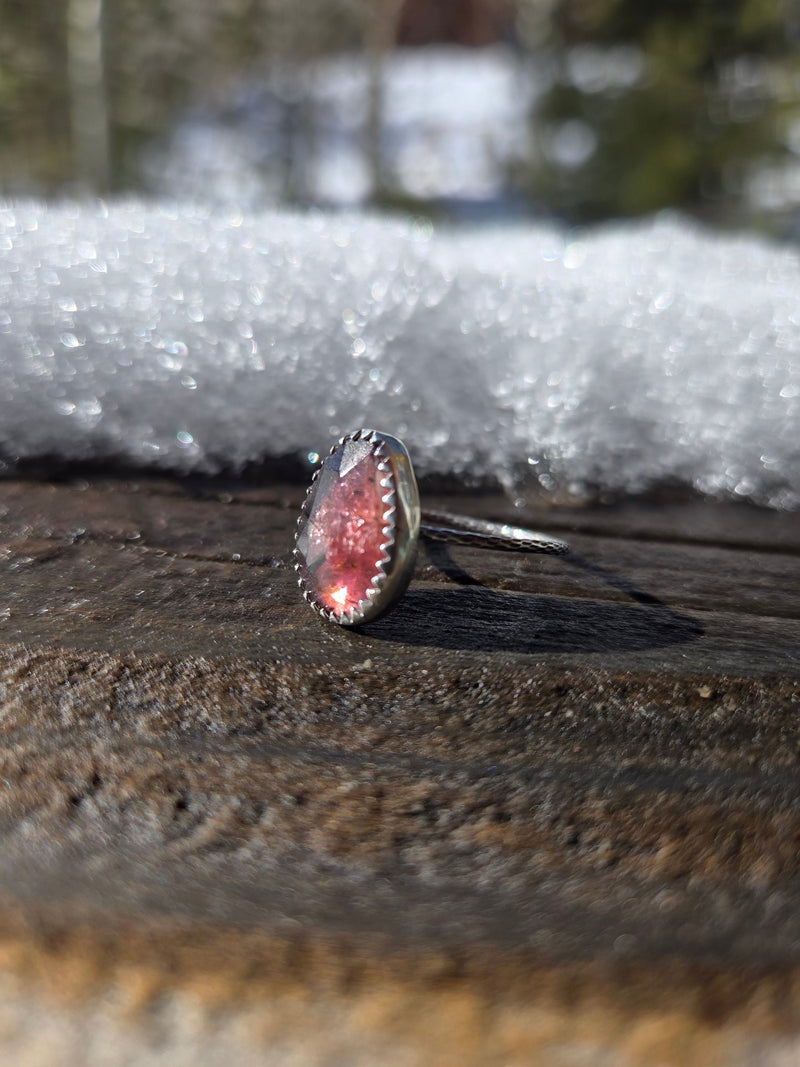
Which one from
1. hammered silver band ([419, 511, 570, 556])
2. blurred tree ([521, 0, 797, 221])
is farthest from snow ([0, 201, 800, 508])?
blurred tree ([521, 0, 797, 221])

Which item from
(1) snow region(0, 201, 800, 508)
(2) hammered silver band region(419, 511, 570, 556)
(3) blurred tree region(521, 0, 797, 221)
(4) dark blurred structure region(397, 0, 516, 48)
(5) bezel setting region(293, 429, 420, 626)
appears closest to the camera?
(5) bezel setting region(293, 429, 420, 626)

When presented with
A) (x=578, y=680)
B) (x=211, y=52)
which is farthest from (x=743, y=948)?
(x=211, y=52)

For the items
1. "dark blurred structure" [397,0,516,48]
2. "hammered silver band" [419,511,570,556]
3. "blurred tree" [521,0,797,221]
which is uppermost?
"dark blurred structure" [397,0,516,48]

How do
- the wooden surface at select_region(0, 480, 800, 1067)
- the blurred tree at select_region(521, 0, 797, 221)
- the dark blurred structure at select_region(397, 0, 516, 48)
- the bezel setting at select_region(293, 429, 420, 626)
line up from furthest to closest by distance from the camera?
the dark blurred structure at select_region(397, 0, 516, 48) → the blurred tree at select_region(521, 0, 797, 221) → the bezel setting at select_region(293, 429, 420, 626) → the wooden surface at select_region(0, 480, 800, 1067)

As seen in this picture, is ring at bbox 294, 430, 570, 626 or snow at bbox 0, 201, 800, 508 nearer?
ring at bbox 294, 430, 570, 626

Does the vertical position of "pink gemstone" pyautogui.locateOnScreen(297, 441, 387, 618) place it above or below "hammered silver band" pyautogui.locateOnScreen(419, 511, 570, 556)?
above

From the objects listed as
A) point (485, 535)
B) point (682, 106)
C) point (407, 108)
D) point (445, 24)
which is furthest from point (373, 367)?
point (445, 24)

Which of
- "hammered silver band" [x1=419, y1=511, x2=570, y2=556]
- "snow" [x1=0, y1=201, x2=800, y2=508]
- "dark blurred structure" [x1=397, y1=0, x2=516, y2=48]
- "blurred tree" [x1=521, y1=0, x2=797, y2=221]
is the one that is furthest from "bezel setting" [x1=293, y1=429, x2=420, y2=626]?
"dark blurred structure" [x1=397, y1=0, x2=516, y2=48]

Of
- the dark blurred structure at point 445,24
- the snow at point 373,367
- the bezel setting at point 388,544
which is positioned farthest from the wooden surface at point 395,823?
the dark blurred structure at point 445,24

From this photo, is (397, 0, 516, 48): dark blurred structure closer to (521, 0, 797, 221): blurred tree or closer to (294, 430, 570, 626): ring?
(521, 0, 797, 221): blurred tree
